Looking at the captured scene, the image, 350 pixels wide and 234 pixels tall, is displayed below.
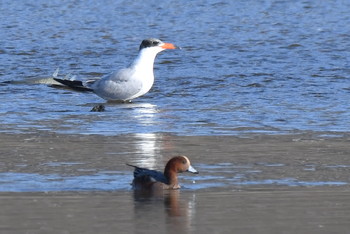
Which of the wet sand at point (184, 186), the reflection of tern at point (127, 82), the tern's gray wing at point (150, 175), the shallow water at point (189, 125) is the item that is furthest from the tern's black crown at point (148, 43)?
the tern's gray wing at point (150, 175)

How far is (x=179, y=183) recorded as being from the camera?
7.66 meters

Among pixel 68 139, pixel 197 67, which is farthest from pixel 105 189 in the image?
pixel 197 67

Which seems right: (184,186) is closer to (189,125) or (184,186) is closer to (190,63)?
(189,125)

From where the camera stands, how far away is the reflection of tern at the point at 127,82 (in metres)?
13.0

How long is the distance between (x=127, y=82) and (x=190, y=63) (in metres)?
3.24

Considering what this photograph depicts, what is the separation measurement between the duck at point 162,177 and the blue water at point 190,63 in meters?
2.44

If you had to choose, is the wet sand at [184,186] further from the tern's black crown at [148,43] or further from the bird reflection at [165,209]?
the tern's black crown at [148,43]

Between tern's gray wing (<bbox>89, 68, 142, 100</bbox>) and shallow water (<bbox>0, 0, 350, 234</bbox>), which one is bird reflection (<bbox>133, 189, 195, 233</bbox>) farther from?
tern's gray wing (<bbox>89, 68, 142, 100</bbox>)

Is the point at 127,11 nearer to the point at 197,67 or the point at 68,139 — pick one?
the point at 197,67

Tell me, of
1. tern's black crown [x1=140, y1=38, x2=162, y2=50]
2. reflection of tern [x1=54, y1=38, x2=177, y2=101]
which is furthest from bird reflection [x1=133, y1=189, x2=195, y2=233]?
tern's black crown [x1=140, y1=38, x2=162, y2=50]

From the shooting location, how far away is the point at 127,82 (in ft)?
42.9

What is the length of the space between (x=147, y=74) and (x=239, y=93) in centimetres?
109

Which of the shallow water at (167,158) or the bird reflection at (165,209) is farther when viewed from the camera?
the shallow water at (167,158)

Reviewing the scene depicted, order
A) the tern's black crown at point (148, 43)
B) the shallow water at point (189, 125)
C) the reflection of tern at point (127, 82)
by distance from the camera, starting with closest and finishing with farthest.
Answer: the shallow water at point (189, 125) < the reflection of tern at point (127, 82) < the tern's black crown at point (148, 43)
